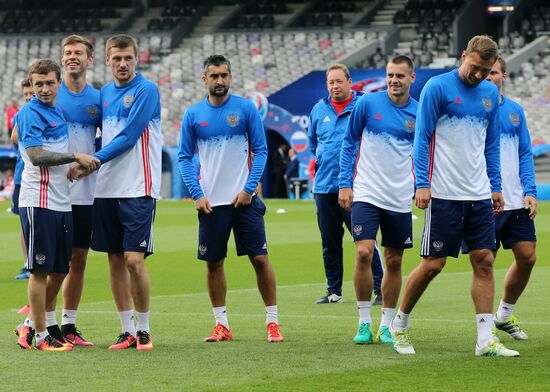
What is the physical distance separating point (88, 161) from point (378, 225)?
2.12 m

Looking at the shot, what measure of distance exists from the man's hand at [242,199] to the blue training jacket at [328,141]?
285cm

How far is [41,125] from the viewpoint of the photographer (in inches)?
362

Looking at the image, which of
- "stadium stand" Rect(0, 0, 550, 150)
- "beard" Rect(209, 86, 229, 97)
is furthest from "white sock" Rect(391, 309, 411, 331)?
"stadium stand" Rect(0, 0, 550, 150)

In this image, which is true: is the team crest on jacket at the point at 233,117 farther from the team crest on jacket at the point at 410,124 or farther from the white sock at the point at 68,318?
the white sock at the point at 68,318

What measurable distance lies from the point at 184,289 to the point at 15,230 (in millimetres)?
11329

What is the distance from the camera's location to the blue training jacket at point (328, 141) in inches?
495

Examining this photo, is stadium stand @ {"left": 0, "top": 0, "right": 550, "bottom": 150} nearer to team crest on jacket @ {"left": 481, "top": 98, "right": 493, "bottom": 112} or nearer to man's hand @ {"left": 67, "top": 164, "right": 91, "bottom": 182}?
team crest on jacket @ {"left": 481, "top": 98, "right": 493, "bottom": 112}

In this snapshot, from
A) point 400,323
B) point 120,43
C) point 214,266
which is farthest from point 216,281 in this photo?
point 120,43

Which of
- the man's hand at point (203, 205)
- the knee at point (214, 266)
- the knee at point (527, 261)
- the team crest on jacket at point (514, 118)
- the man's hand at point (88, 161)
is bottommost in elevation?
the knee at point (214, 266)

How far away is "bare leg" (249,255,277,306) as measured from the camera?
32.6 feet

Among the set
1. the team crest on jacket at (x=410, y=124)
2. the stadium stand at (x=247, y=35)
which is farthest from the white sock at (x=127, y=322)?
the stadium stand at (x=247, y=35)

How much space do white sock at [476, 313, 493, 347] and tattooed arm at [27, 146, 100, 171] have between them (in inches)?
109

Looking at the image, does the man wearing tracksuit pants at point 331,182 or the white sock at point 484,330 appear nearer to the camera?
the white sock at point 484,330

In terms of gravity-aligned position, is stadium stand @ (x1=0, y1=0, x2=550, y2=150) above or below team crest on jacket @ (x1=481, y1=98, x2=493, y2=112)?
above
